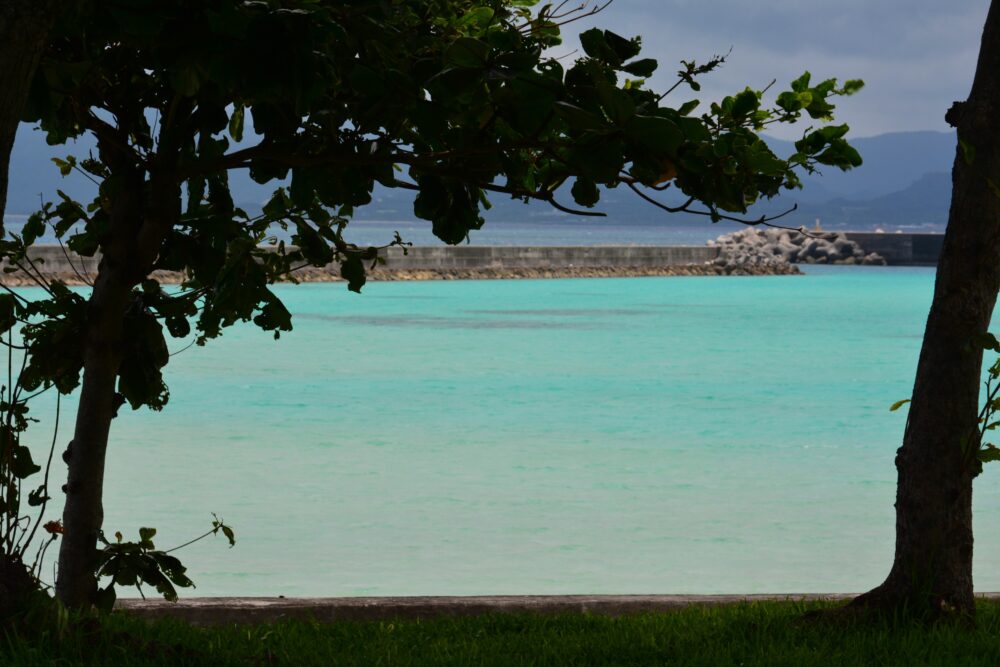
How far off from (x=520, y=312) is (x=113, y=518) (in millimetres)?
18428

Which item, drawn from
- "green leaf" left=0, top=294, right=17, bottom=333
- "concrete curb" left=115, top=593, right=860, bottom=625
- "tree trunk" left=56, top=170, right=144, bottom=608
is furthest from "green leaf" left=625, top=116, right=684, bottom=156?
"concrete curb" left=115, top=593, right=860, bottom=625

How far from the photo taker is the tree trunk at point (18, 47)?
264cm

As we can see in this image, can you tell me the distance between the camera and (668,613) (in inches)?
188

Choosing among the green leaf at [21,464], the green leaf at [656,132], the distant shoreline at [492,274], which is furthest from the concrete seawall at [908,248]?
the green leaf at [656,132]

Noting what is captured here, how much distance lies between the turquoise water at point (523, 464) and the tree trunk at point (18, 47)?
4697mm

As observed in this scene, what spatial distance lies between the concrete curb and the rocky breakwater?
4102 cm

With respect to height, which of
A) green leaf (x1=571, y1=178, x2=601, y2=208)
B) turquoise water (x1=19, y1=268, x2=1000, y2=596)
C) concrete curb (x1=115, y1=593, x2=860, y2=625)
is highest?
green leaf (x1=571, y1=178, x2=601, y2=208)

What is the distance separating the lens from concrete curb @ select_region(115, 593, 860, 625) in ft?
15.5

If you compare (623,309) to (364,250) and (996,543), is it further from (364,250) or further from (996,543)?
(364,250)

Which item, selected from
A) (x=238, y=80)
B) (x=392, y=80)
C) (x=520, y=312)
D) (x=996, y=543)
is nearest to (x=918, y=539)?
(x=392, y=80)

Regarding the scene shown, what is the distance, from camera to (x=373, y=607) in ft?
15.6

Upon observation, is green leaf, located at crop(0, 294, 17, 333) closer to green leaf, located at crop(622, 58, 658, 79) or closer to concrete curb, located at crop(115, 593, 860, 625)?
concrete curb, located at crop(115, 593, 860, 625)

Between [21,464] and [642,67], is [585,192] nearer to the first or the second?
[642,67]

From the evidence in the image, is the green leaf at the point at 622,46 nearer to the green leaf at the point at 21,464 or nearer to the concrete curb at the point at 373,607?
the green leaf at the point at 21,464
